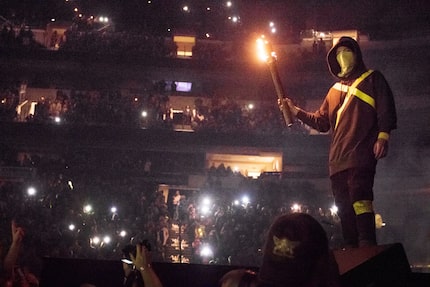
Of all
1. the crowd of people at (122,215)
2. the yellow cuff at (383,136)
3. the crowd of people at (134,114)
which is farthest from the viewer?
the crowd of people at (134,114)

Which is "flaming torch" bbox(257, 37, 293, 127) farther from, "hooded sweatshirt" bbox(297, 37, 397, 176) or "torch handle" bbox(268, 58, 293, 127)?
"hooded sweatshirt" bbox(297, 37, 397, 176)

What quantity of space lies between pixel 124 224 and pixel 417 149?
43.2 ft

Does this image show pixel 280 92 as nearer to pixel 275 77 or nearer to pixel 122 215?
pixel 275 77

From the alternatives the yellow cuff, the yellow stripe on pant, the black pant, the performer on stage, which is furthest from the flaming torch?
the yellow stripe on pant

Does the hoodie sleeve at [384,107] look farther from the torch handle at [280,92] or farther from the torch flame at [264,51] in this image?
the torch flame at [264,51]

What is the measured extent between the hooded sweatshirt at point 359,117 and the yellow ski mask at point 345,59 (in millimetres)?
19

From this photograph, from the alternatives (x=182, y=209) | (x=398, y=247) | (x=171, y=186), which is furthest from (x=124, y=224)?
(x=398, y=247)

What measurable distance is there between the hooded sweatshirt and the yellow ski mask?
0.02 m

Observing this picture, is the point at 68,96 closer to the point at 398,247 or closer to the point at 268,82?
the point at 268,82

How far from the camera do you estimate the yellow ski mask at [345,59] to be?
4.29 meters

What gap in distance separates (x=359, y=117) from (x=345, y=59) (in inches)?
20.6

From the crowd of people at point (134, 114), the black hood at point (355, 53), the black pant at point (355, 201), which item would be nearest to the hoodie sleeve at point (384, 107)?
the black hood at point (355, 53)

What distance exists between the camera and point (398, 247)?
9.50 feet

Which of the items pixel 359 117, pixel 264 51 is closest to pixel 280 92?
pixel 264 51
